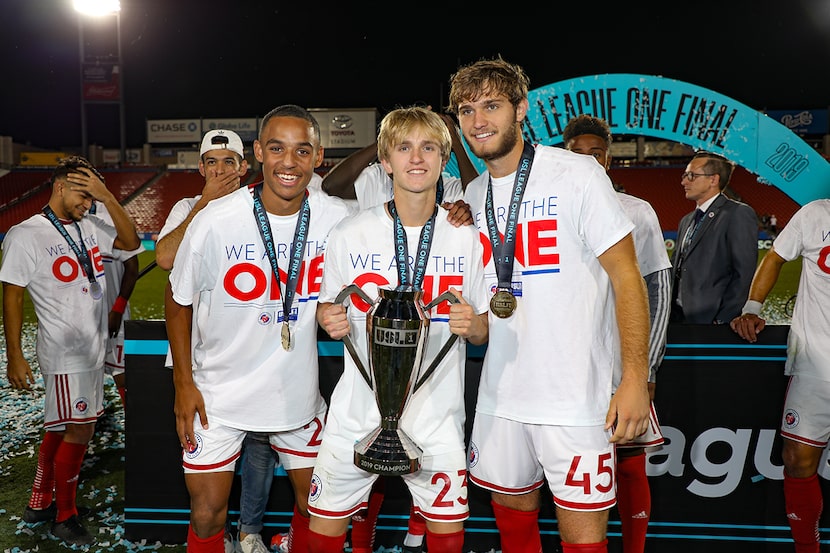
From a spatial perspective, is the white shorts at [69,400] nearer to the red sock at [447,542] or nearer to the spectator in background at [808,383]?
the red sock at [447,542]

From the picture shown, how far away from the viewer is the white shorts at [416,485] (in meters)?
2.18

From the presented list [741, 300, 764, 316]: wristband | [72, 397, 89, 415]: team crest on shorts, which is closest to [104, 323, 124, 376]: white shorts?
[72, 397, 89, 415]: team crest on shorts

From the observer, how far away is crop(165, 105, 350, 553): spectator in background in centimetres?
245

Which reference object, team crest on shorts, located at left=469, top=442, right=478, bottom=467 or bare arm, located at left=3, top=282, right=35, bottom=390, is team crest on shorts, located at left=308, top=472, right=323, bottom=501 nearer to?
team crest on shorts, located at left=469, top=442, right=478, bottom=467

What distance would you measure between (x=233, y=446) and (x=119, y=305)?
2.17 metres

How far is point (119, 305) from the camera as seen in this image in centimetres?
421

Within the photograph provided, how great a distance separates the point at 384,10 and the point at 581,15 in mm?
12287

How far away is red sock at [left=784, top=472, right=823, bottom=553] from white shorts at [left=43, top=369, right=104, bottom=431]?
3.68 meters

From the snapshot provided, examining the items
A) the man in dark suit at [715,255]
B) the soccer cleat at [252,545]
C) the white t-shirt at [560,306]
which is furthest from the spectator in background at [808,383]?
the soccer cleat at [252,545]

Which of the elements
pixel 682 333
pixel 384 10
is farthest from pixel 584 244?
pixel 384 10

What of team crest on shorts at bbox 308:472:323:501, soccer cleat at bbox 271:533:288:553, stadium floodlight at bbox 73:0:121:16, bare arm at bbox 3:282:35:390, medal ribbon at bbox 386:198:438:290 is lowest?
soccer cleat at bbox 271:533:288:553

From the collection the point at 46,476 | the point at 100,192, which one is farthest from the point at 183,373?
the point at 46,476

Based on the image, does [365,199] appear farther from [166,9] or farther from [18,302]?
[166,9]

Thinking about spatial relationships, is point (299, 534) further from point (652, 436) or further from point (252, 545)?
point (652, 436)
